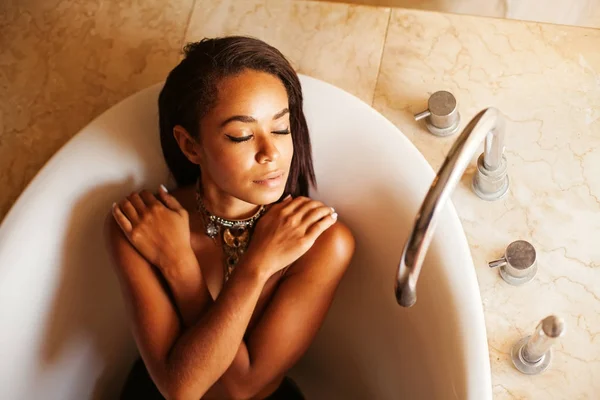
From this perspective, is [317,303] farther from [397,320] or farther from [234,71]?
[234,71]

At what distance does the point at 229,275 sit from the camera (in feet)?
4.74

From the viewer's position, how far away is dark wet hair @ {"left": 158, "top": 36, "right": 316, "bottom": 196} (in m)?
1.27

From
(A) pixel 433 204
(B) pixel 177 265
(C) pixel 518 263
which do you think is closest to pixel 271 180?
(B) pixel 177 265

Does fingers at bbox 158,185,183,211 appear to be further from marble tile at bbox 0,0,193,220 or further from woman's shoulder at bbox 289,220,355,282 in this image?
marble tile at bbox 0,0,193,220

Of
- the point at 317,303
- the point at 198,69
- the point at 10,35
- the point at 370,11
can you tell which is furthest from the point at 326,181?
the point at 10,35

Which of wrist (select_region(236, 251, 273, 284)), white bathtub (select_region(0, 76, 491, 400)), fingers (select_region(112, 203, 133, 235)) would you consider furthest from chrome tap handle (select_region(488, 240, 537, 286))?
fingers (select_region(112, 203, 133, 235))

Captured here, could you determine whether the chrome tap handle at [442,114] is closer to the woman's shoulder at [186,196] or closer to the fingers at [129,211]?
the woman's shoulder at [186,196]

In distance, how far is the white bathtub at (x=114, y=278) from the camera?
4.41ft

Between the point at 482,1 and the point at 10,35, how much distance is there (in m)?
1.21

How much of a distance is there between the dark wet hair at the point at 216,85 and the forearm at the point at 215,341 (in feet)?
0.75

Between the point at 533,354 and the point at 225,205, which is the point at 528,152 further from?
the point at 225,205

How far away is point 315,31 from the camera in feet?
6.38

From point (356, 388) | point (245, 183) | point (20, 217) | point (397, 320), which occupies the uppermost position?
point (245, 183)

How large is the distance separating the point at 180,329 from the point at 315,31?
89 cm
